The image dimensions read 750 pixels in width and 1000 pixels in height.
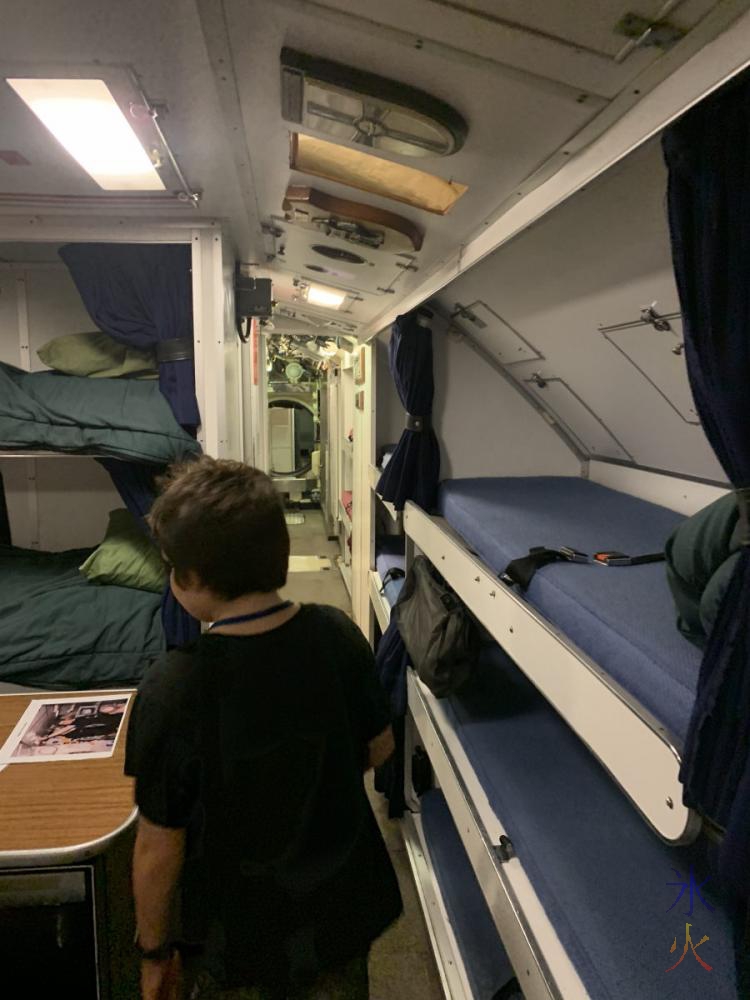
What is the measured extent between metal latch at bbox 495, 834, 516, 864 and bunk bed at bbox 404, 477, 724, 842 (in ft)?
1.38

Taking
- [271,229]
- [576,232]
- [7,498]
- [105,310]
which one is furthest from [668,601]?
[7,498]

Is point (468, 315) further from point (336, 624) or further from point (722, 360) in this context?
point (722, 360)

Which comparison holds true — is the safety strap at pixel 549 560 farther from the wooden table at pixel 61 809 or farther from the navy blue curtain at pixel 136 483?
the navy blue curtain at pixel 136 483

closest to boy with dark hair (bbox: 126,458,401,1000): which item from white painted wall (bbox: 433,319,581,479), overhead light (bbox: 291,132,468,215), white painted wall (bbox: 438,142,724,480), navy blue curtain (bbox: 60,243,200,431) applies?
overhead light (bbox: 291,132,468,215)

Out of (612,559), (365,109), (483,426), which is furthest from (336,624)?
(483,426)

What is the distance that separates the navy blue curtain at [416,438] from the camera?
109 inches

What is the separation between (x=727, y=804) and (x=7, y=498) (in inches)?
113

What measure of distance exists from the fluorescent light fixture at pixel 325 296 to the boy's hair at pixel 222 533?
2.10 metres

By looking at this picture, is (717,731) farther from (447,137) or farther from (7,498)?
(7,498)

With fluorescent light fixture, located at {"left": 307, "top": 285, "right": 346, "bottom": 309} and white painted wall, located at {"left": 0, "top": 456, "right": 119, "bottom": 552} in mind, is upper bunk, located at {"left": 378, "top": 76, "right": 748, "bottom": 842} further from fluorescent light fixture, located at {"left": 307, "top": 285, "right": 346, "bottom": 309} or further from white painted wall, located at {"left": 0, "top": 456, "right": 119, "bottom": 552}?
white painted wall, located at {"left": 0, "top": 456, "right": 119, "bottom": 552}

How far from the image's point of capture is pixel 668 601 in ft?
4.39

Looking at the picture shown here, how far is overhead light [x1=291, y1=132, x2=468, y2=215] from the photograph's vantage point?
58.2 inches

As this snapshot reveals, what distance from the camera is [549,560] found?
5.13 feet

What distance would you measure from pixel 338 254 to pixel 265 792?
6.39 ft
